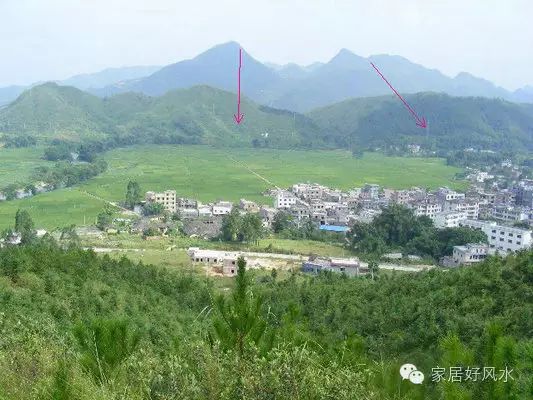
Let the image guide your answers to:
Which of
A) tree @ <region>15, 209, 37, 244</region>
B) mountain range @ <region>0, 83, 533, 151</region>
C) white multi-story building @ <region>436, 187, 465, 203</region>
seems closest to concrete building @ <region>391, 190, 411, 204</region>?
white multi-story building @ <region>436, 187, 465, 203</region>

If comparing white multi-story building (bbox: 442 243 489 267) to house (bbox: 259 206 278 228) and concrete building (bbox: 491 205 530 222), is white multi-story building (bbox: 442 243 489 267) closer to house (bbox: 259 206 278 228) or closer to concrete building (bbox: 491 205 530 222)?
house (bbox: 259 206 278 228)

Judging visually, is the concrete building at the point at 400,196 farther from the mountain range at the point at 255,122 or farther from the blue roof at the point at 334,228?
the mountain range at the point at 255,122

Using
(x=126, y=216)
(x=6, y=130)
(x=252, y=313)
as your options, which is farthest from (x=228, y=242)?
(x=6, y=130)

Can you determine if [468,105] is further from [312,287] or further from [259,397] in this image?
[259,397]

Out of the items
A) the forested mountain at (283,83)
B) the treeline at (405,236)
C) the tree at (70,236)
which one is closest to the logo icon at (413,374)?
the treeline at (405,236)

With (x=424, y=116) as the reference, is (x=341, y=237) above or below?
below

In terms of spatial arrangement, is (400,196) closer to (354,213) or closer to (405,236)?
(354,213)

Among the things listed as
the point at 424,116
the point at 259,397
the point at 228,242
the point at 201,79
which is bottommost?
the point at 228,242

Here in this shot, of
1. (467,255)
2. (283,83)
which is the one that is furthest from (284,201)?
(283,83)
